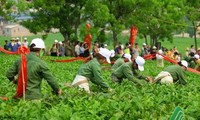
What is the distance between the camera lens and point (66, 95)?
354 inches

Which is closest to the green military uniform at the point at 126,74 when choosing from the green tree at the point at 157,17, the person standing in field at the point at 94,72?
the person standing in field at the point at 94,72

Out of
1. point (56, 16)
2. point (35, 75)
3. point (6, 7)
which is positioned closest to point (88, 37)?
point (56, 16)

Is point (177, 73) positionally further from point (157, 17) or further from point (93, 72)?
point (157, 17)

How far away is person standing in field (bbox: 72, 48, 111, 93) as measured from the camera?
34.7ft

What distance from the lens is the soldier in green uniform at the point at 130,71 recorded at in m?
12.6

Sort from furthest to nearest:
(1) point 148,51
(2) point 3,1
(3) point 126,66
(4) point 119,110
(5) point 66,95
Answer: (2) point 3,1
(1) point 148,51
(3) point 126,66
(5) point 66,95
(4) point 119,110

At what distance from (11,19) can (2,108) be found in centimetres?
2973

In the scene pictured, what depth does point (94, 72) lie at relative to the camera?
35.4 feet

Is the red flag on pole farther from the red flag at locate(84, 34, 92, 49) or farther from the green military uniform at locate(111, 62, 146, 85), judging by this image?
the green military uniform at locate(111, 62, 146, 85)

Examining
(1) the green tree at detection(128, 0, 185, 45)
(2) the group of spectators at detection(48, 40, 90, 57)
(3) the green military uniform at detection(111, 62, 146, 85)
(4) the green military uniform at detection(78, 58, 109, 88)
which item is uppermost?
(1) the green tree at detection(128, 0, 185, 45)

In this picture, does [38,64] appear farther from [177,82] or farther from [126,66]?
[177,82]

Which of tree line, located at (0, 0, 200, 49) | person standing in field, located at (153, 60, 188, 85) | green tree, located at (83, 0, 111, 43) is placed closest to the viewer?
person standing in field, located at (153, 60, 188, 85)

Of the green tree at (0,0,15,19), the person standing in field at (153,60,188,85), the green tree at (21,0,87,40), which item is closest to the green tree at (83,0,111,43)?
the green tree at (21,0,87,40)

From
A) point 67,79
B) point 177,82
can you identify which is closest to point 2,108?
point 177,82
